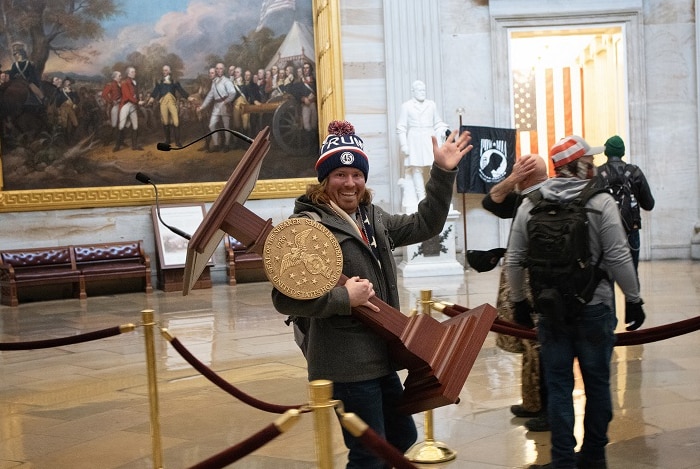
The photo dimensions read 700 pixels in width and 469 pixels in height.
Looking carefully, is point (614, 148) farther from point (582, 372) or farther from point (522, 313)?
point (582, 372)

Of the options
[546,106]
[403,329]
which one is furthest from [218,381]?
[546,106]

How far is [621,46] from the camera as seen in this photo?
50.7 feet

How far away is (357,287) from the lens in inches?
131

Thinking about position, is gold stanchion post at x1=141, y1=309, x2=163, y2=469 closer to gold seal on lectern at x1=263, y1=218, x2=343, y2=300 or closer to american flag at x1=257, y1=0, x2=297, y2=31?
gold seal on lectern at x1=263, y1=218, x2=343, y2=300

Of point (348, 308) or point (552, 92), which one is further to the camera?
point (552, 92)

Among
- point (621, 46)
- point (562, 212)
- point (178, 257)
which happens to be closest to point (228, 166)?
point (178, 257)

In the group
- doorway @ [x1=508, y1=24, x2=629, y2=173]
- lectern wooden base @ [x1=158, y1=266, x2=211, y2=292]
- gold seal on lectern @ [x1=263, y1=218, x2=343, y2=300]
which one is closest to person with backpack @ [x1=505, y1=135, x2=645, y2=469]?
gold seal on lectern @ [x1=263, y1=218, x2=343, y2=300]

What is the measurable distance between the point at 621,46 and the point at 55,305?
998 centimetres

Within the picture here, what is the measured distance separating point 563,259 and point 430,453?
1393mm

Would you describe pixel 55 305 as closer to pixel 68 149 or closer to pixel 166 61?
pixel 68 149

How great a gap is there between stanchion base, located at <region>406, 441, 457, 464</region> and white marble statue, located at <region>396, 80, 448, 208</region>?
929 centimetres

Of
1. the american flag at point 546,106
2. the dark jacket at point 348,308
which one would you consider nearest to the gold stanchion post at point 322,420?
the dark jacket at point 348,308

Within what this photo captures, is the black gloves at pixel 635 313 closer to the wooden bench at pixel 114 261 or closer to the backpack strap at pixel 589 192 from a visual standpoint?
the backpack strap at pixel 589 192

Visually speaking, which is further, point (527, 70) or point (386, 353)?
point (527, 70)
